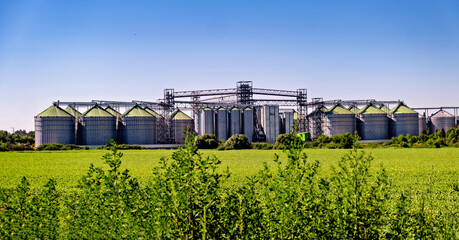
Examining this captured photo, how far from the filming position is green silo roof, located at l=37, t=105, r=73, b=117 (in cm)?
7675

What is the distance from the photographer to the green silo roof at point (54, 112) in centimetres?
7675

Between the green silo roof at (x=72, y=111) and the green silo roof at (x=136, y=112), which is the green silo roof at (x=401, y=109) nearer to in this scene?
the green silo roof at (x=136, y=112)

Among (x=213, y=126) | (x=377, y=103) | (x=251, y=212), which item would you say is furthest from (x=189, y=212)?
(x=377, y=103)

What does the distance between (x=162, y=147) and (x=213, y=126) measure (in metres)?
11.2

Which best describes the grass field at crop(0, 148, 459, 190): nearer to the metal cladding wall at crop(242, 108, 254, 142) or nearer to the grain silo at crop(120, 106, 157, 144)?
the grain silo at crop(120, 106, 157, 144)

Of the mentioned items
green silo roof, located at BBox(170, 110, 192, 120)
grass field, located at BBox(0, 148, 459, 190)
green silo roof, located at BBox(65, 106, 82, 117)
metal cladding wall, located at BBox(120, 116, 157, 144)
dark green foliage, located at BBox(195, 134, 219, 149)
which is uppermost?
green silo roof, located at BBox(65, 106, 82, 117)

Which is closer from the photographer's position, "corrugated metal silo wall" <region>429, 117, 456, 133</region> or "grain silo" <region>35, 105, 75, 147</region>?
"grain silo" <region>35, 105, 75, 147</region>

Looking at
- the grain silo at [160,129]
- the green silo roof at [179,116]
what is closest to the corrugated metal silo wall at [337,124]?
the green silo roof at [179,116]

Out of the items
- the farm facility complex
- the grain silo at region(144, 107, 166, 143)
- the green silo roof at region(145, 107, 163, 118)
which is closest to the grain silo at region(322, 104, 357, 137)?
the farm facility complex

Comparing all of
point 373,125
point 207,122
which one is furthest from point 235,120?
point 373,125

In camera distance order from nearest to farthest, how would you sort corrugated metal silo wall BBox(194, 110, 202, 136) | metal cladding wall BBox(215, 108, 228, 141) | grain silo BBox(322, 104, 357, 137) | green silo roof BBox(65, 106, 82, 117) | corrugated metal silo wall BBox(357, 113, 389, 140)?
metal cladding wall BBox(215, 108, 228, 141) < corrugated metal silo wall BBox(194, 110, 202, 136) < green silo roof BBox(65, 106, 82, 117) < grain silo BBox(322, 104, 357, 137) < corrugated metal silo wall BBox(357, 113, 389, 140)

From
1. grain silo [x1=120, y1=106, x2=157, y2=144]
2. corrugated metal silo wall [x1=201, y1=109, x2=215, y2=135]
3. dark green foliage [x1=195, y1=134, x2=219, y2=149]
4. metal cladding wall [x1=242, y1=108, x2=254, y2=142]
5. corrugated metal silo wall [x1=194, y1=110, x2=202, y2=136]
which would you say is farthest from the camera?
corrugated metal silo wall [x1=194, y1=110, x2=202, y2=136]

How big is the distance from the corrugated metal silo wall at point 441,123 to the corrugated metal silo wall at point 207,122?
58474 millimetres

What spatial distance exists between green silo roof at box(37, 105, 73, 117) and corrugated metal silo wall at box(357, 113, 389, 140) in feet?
201
